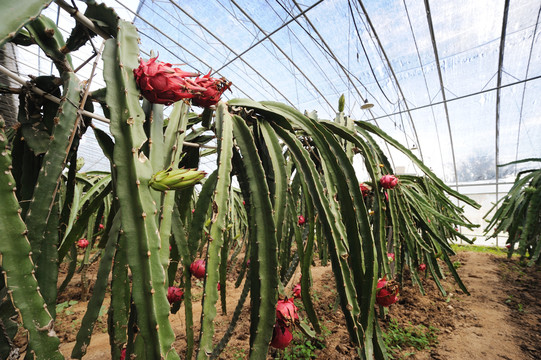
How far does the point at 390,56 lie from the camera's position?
6.10m

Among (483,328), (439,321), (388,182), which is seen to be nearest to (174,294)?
(388,182)

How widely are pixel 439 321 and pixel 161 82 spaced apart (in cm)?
239

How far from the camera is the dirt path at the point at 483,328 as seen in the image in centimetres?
146

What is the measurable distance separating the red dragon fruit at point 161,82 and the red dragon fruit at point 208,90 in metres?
0.06

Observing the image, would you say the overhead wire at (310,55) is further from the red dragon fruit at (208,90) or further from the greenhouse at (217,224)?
the red dragon fruit at (208,90)

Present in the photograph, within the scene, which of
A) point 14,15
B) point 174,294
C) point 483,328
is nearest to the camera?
point 14,15

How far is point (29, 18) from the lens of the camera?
16.7 inches

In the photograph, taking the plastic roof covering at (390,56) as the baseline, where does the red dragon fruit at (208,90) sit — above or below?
below

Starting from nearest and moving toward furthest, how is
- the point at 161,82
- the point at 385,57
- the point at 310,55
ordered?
the point at 161,82, the point at 385,57, the point at 310,55

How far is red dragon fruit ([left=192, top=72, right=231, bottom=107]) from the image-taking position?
2.00 feet

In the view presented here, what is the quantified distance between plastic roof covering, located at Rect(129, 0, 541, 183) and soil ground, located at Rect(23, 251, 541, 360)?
4.78m

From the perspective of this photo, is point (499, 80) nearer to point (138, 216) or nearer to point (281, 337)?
point (281, 337)

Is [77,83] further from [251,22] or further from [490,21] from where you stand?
[490,21]

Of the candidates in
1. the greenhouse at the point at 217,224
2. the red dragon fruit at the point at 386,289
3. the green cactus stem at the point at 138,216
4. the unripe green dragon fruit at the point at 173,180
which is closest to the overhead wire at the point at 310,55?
the greenhouse at the point at 217,224
